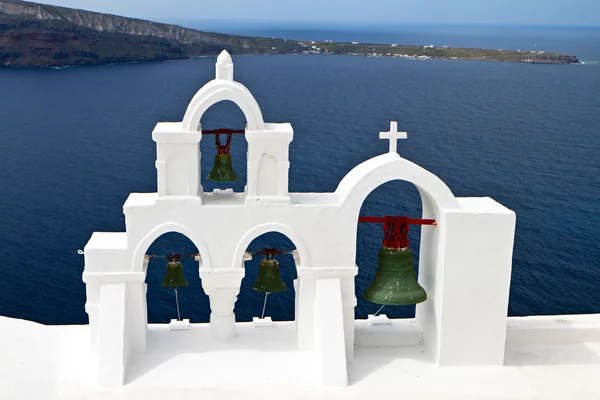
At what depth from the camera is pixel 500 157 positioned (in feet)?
240

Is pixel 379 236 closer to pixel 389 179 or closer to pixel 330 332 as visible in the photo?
pixel 389 179

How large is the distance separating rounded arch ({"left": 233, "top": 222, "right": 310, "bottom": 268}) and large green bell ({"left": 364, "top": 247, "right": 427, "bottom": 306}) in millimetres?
1647

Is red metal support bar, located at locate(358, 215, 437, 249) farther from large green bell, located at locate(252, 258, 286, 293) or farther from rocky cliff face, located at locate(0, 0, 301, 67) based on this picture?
rocky cliff face, located at locate(0, 0, 301, 67)

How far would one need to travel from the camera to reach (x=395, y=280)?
686 inches

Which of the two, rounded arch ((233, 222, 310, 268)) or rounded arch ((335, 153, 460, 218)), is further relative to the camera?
rounded arch ((233, 222, 310, 268))

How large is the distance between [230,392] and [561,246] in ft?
112

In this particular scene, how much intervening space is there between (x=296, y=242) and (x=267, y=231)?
2.32ft

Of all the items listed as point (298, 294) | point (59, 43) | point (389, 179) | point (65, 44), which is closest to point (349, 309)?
point (298, 294)

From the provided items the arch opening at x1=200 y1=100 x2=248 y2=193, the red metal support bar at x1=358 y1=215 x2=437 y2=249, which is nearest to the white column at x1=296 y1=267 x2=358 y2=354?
the red metal support bar at x1=358 y1=215 x2=437 y2=249

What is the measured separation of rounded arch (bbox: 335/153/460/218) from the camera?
16922mm

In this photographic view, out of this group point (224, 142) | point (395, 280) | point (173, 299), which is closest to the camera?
point (395, 280)

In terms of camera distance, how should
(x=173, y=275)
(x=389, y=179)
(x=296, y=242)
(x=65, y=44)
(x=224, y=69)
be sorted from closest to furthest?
(x=389, y=179), (x=224, y=69), (x=296, y=242), (x=173, y=275), (x=65, y=44)

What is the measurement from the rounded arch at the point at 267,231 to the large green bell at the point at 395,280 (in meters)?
1.65

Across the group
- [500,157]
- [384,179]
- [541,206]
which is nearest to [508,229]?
[384,179]
